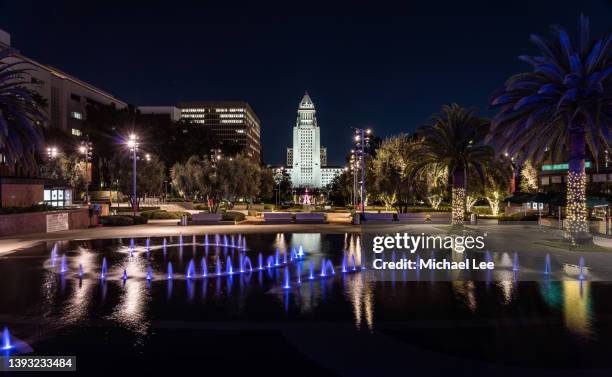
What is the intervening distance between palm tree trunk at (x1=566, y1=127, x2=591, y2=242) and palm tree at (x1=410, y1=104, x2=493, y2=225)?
890 cm

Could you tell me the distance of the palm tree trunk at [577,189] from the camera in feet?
73.5

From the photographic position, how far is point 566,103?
2155cm

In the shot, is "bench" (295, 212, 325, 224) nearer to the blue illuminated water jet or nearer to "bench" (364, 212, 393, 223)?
"bench" (364, 212, 393, 223)

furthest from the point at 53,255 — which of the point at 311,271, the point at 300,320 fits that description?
the point at 300,320

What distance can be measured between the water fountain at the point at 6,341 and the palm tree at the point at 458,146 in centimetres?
2803

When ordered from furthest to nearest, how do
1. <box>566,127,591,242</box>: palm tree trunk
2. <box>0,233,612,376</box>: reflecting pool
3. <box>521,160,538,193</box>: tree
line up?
<box>521,160,538,193</box>: tree, <box>566,127,591,242</box>: palm tree trunk, <box>0,233,612,376</box>: reflecting pool

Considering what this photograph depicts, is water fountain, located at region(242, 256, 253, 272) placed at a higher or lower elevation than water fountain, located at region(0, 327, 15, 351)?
lower

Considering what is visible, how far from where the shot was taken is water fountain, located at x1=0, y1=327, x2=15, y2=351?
8.22 metres

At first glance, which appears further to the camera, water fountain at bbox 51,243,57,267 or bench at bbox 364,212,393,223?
bench at bbox 364,212,393,223

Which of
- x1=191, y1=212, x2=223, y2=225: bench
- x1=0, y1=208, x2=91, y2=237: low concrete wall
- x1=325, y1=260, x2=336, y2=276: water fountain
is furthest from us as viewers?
x1=191, y1=212, x2=223, y2=225: bench

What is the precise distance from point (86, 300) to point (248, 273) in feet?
18.4

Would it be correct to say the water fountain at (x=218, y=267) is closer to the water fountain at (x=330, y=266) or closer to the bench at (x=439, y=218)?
the water fountain at (x=330, y=266)

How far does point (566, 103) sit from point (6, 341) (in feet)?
77.5

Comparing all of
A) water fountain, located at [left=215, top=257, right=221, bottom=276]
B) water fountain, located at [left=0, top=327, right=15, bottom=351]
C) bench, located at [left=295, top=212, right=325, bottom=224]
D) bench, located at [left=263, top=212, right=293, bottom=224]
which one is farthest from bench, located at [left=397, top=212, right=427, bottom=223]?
water fountain, located at [left=0, top=327, right=15, bottom=351]
